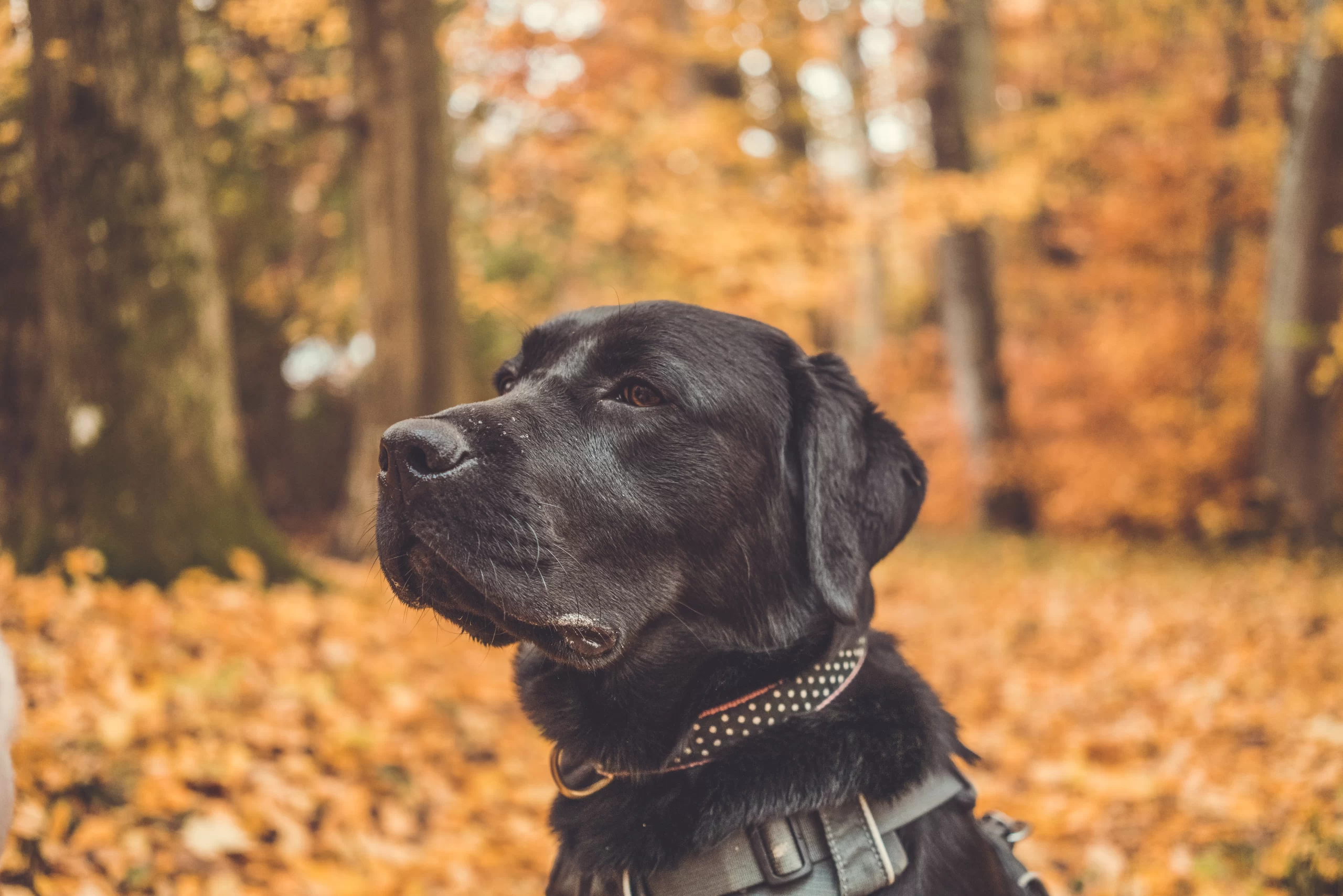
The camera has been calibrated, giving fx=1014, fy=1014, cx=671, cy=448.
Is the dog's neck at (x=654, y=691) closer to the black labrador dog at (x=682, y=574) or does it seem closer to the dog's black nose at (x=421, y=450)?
the black labrador dog at (x=682, y=574)

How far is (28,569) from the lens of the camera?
4.95 meters

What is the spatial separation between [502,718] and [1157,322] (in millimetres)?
10584

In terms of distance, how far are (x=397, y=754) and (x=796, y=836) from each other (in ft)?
8.96

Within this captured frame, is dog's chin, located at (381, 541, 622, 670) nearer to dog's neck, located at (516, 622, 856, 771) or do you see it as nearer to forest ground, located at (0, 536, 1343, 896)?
dog's neck, located at (516, 622, 856, 771)

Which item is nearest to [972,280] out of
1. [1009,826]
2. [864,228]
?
[864,228]

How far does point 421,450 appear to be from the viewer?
2162 millimetres

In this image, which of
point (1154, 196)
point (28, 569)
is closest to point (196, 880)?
point (28, 569)

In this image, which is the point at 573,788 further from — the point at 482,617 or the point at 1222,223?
the point at 1222,223

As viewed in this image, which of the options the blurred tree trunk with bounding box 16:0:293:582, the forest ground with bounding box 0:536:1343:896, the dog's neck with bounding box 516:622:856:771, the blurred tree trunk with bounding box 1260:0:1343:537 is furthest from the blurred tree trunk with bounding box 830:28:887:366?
the dog's neck with bounding box 516:622:856:771

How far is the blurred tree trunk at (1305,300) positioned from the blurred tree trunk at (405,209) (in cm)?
719

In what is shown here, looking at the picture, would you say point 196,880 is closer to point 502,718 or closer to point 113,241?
point 502,718

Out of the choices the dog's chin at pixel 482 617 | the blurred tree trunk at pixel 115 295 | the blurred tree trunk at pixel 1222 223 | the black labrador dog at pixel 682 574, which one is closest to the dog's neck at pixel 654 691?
the black labrador dog at pixel 682 574

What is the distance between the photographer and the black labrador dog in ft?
7.17

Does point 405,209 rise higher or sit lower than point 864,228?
higher
